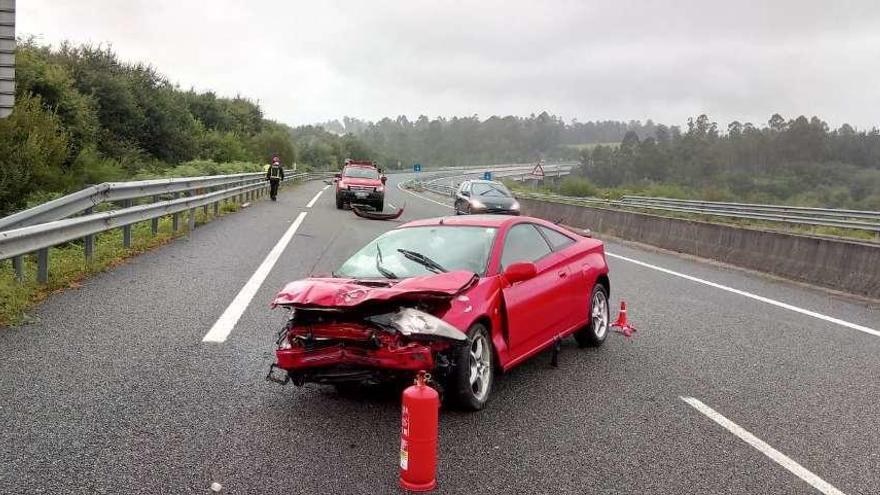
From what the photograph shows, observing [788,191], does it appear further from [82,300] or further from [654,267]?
[82,300]

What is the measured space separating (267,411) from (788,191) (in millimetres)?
89479

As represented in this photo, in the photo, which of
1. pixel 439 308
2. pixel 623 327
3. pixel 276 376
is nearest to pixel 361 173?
pixel 623 327

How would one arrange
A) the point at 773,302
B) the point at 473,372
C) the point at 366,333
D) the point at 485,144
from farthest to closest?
the point at 485,144
the point at 773,302
the point at 473,372
the point at 366,333

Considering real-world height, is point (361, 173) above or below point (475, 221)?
below

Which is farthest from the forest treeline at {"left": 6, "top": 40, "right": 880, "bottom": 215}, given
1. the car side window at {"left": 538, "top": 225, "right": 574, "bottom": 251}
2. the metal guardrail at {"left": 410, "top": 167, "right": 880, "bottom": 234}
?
the metal guardrail at {"left": 410, "top": 167, "right": 880, "bottom": 234}

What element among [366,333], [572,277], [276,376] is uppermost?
[572,277]

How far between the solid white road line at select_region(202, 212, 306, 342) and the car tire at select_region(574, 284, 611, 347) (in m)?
3.48

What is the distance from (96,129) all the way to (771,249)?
31.4 metres

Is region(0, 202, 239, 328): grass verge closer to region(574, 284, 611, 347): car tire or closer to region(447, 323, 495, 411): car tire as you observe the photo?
region(447, 323, 495, 411): car tire

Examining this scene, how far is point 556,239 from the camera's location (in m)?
7.29

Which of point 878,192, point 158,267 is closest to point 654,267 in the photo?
point 158,267

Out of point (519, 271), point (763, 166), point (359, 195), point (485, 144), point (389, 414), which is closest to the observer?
point (389, 414)

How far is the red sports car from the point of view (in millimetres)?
4918

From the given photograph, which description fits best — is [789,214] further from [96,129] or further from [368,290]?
[368,290]
